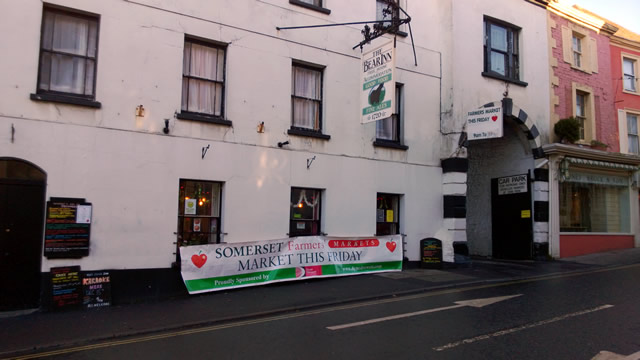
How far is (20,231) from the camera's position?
29.9 ft

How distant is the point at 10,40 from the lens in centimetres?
903

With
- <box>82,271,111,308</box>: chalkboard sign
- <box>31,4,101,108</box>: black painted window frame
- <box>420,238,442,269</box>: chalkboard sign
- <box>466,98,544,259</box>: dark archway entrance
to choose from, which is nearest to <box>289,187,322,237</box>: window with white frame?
<box>420,238,442,269</box>: chalkboard sign

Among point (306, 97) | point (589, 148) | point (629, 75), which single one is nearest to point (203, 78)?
point (306, 97)

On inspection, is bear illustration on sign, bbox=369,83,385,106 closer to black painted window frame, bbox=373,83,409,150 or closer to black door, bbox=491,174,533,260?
black painted window frame, bbox=373,83,409,150

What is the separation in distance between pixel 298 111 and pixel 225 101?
214 cm

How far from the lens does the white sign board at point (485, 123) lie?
1413 centimetres

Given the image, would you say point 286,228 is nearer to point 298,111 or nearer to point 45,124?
point 298,111

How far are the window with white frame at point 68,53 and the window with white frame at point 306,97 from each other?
4.85 meters

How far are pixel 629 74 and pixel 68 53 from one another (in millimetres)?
21782

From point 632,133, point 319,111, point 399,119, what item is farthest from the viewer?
point 632,133

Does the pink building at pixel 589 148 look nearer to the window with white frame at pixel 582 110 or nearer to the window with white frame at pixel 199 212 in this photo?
the window with white frame at pixel 582 110

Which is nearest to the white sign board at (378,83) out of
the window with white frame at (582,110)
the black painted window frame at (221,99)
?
the black painted window frame at (221,99)

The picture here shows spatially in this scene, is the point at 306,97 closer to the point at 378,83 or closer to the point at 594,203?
the point at 378,83

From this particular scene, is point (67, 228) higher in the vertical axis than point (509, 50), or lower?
lower
